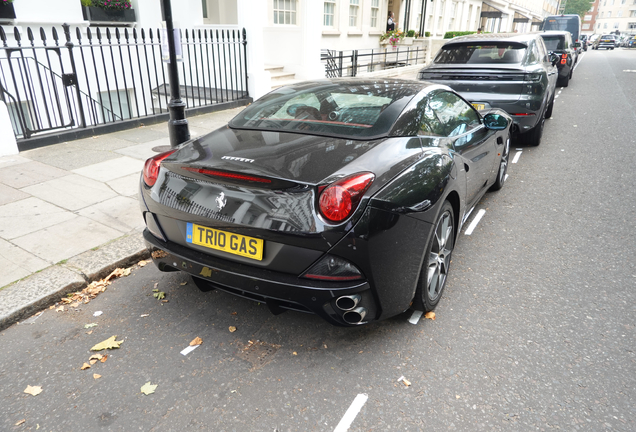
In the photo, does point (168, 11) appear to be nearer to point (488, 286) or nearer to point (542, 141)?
point (488, 286)

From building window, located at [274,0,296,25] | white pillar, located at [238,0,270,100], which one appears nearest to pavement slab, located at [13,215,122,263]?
white pillar, located at [238,0,270,100]

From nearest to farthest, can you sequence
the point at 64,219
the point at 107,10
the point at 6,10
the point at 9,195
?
the point at 64,219 < the point at 9,195 < the point at 6,10 < the point at 107,10

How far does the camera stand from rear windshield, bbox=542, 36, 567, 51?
14500 mm

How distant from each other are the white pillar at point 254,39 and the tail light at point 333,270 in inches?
352

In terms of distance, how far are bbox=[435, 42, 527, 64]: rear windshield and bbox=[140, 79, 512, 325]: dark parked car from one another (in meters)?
4.66

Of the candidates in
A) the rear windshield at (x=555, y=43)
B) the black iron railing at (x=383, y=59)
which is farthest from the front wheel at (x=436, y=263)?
the black iron railing at (x=383, y=59)

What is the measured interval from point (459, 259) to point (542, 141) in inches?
222

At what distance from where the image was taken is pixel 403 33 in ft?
70.8

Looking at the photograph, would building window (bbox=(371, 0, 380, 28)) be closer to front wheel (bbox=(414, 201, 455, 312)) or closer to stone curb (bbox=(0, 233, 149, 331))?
stone curb (bbox=(0, 233, 149, 331))

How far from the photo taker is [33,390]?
2383 mm

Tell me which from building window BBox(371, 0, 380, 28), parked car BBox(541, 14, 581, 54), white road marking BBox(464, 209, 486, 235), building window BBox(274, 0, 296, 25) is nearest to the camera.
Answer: white road marking BBox(464, 209, 486, 235)

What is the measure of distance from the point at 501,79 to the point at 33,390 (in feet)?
22.8

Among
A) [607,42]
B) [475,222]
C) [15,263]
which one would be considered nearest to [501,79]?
[475,222]

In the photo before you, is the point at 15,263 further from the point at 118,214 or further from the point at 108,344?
the point at 108,344
